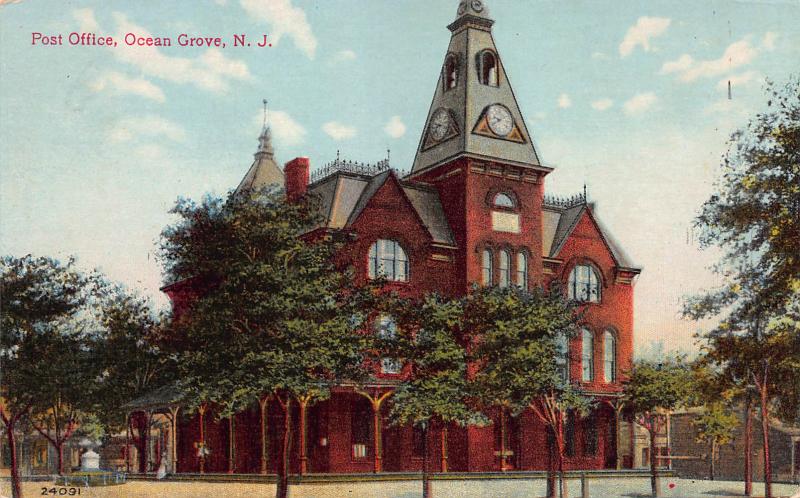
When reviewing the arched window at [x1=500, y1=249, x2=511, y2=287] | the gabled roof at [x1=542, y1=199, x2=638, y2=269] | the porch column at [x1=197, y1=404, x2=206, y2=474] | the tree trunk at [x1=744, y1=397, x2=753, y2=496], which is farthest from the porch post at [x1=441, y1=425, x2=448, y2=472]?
the tree trunk at [x1=744, y1=397, x2=753, y2=496]

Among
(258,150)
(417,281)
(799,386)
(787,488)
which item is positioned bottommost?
(787,488)

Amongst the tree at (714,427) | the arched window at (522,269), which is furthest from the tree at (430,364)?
the arched window at (522,269)

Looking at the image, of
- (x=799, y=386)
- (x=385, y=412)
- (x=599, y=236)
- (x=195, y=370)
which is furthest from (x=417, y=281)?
(x=799, y=386)

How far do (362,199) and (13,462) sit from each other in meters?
11.5

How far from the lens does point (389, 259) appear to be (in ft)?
90.2

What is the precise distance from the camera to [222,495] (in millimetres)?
21016

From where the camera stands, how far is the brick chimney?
21.8 metres

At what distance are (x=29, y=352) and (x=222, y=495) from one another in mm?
4599

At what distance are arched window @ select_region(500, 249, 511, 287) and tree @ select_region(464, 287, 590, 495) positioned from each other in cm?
495

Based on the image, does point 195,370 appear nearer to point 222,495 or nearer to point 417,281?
point 222,495

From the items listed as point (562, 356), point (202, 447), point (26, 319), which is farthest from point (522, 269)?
point (26, 319)

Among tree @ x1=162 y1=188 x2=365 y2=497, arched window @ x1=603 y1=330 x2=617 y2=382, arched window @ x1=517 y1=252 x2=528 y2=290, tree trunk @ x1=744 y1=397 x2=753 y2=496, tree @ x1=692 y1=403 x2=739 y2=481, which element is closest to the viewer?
tree @ x1=162 y1=188 x2=365 y2=497

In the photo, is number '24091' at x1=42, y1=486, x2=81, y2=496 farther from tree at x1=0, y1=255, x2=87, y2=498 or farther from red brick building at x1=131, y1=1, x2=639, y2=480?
red brick building at x1=131, y1=1, x2=639, y2=480

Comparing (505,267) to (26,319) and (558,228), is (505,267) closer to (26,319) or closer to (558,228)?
(558,228)
